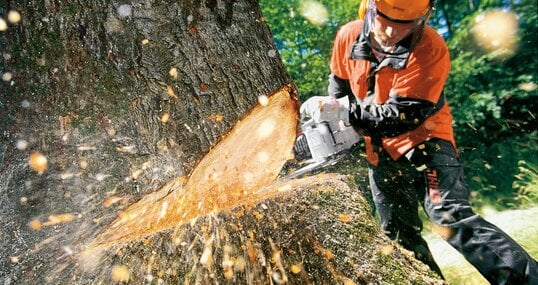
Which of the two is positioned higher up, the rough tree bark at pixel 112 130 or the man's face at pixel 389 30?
the rough tree bark at pixel 112 130

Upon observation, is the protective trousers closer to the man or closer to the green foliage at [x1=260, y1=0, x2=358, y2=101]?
the man

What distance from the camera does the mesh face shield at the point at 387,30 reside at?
6.98 feet

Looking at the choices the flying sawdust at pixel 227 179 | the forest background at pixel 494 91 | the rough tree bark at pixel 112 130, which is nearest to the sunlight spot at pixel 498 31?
the forest background at pixel 494 91

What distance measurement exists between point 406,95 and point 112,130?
5.55 ft

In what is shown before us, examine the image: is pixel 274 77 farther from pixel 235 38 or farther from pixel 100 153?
pixel 100 153

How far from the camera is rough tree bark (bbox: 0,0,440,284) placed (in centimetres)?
140

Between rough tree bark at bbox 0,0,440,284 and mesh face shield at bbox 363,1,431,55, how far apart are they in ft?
3.64

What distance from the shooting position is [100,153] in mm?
1485

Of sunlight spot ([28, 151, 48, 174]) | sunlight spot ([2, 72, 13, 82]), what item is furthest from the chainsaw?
sunlight spot ([2, 72, 13, 82])

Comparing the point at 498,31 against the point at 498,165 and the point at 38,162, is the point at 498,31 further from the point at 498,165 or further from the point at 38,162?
the point at 38,162

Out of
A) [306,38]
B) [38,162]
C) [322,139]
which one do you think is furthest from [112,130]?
[306,38]

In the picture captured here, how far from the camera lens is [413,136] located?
2.26 metres

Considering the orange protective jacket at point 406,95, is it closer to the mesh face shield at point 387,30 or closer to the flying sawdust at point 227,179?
the mesh face shield at point 387,30

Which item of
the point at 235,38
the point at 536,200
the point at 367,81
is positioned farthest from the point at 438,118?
the point at 536,200
